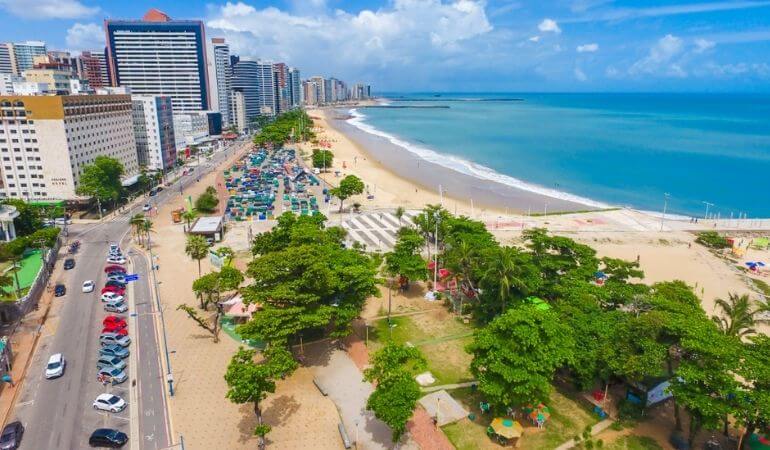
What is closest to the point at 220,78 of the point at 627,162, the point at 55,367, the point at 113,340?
the point at 627,162

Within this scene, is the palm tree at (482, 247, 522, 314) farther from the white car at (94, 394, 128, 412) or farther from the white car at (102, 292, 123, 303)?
the white car at (102, 292, 123, 303)

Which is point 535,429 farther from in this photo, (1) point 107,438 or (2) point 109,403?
(2) point 109,403

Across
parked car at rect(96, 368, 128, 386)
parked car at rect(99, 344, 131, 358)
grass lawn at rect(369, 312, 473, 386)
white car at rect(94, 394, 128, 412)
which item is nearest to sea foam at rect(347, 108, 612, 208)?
grass lawn at rect(369, 312, 473, 386)

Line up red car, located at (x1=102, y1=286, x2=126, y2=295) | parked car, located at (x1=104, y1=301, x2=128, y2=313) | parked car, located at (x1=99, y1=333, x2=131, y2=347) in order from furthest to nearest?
red car, located at (x1=102, y1=286, x2=126, y2=295) → parked car, located at (x1=104, y1=301, x2=128, y2=313) → parked car, located at (x1=99, y1=333, x2=131, y2=347)

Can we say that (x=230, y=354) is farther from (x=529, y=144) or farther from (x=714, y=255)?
(x=529, y=144)

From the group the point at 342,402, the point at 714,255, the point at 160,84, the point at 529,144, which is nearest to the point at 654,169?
the point at 529,144
